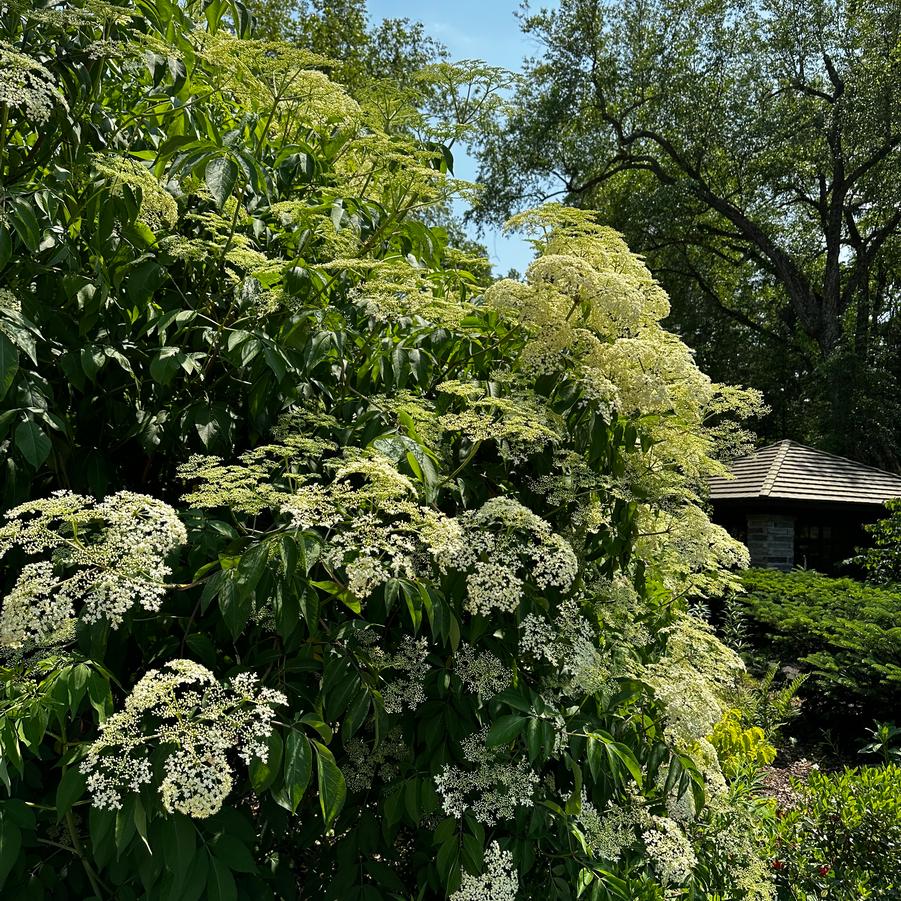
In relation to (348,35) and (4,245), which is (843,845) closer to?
(4,245)

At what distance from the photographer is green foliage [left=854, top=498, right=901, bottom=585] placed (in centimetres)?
828

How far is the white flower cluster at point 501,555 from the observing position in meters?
1.81

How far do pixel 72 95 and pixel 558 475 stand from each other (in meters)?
1.68

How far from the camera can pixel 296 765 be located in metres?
1.57

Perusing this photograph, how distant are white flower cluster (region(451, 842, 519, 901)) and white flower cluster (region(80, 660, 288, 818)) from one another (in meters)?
0.64

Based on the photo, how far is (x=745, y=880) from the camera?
2686 mm

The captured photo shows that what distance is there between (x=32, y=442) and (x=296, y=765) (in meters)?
0.98

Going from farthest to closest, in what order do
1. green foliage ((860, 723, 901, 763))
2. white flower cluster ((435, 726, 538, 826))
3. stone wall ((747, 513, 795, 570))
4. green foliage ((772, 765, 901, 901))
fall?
stone wall ((747, 513, 795, 570))
green foliage ((860, 723, 901, 763))
green foliage ((772, 765, 901, 901))
white flower cluster ((435, 726, 538, 826))

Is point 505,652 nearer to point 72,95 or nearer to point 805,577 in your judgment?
point 72,95

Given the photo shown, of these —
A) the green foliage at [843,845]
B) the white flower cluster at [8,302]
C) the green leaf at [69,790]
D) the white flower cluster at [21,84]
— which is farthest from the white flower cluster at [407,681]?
the green foliage at [843,845]

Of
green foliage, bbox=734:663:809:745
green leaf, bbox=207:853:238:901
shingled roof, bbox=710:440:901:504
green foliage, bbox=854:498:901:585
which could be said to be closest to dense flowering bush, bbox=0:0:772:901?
green leaf, bbox=207:853:238:901

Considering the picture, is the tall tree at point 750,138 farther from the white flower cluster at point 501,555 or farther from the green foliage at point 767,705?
the white flower cluster at point 501,555

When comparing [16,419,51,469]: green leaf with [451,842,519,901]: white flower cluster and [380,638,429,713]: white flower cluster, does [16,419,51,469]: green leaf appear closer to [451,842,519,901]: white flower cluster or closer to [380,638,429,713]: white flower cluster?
[380,638,429,713]: white flower cluster

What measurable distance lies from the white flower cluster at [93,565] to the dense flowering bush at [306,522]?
0.4 inches
